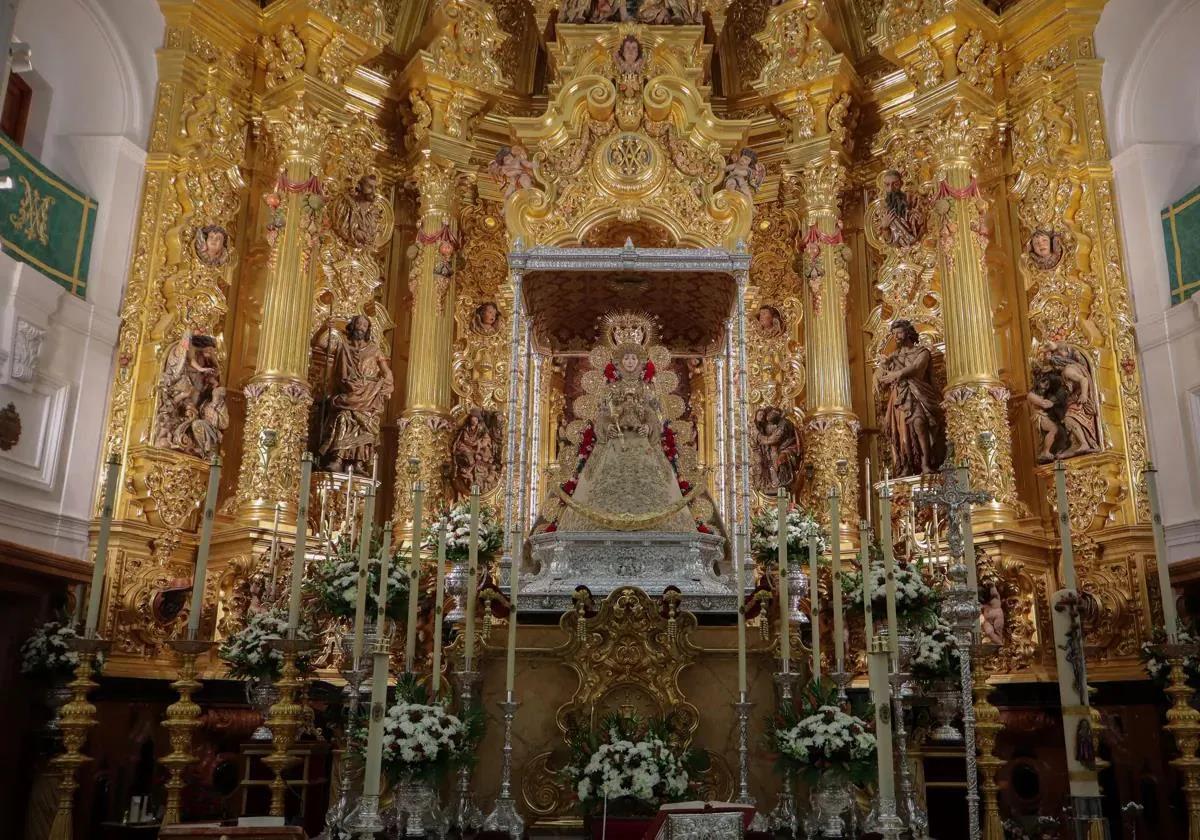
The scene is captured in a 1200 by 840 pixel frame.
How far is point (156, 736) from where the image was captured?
10.0 m

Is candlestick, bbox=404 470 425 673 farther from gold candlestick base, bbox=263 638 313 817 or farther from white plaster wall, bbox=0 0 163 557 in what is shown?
white plaster wall, bbox=0 0 163 557

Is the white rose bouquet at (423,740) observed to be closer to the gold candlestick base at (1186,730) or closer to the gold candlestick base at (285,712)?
the gold candlestick base at (285,712)

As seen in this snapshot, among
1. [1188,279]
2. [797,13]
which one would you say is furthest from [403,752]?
[797,13]

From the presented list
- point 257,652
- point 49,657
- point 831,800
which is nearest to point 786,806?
point 831,800

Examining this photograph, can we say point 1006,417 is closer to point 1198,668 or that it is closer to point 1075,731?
point 1198,668

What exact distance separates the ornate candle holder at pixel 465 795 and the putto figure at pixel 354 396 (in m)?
6.40

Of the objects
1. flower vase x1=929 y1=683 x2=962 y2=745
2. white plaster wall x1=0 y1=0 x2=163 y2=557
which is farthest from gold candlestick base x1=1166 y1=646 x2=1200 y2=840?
white plaster wall x1=0 y1=0 x2=163 y2=557

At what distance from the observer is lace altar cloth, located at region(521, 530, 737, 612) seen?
9.08 metres

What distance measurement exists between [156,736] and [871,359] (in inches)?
365

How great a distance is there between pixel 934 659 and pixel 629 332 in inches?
188

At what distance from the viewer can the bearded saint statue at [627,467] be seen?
9680mm

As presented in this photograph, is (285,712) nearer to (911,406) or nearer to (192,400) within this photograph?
(192,400)

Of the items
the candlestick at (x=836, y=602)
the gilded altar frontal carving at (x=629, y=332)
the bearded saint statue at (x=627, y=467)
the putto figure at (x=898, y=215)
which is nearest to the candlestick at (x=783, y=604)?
the candlestick at (x=836, y=602)

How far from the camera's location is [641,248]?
11180 millimetres
